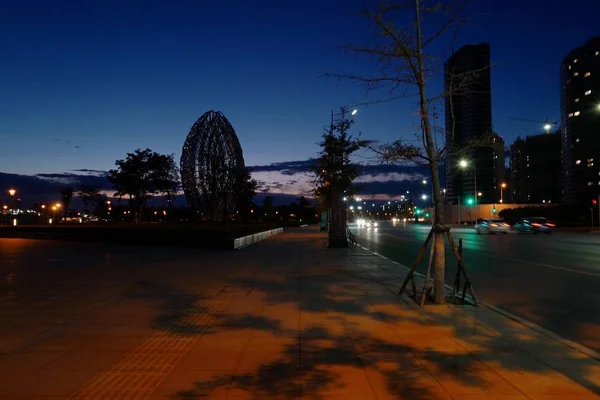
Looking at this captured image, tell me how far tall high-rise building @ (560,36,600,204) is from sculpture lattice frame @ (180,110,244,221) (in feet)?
302

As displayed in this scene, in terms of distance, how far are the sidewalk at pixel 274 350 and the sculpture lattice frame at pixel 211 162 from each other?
48052 mm

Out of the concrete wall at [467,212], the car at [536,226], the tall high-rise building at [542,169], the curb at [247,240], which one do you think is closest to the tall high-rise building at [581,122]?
the tall high-rise building at [542,169]

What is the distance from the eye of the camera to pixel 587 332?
8445mm

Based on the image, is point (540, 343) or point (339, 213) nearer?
point (540, 343)

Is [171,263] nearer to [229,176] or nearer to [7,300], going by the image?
[7,300]

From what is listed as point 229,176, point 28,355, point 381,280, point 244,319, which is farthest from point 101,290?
point 229,176

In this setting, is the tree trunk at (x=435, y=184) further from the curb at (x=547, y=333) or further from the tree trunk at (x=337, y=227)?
the tree trunk at (x=337, y=227)

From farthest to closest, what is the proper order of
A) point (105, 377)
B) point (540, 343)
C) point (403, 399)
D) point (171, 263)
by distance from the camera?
1. point (171, 263)
2. point (540, 343)
3. point (105, 377)
4. point (403, 399)

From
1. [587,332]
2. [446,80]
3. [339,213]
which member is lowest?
[587,332]

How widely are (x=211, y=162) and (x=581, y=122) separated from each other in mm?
102708

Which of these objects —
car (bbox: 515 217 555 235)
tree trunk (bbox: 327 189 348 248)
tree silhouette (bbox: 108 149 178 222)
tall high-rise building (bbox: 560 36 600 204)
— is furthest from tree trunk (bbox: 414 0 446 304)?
tall high-rise building (bbox: 560 36 600 204)

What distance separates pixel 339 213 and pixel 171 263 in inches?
432

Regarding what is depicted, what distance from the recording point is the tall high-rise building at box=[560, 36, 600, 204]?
124562 mm

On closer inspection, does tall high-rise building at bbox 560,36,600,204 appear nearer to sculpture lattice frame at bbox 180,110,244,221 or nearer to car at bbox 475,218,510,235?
car at bbox 475,218,510,235
